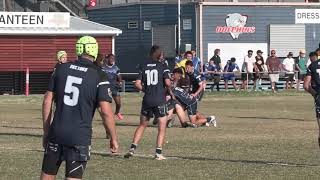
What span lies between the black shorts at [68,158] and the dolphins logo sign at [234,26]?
4003cm

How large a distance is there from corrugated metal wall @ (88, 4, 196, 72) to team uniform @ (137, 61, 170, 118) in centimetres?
3277

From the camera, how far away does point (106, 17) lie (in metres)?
51.9

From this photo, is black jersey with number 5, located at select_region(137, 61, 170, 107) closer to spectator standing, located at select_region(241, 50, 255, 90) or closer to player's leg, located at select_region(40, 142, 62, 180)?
player's leg, located at select_region(40, 142, 62, 180)

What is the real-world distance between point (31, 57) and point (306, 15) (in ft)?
50.6

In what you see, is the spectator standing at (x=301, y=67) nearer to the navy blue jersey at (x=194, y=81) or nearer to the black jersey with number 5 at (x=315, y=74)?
the navy blue jersey at (x=194, y=81)

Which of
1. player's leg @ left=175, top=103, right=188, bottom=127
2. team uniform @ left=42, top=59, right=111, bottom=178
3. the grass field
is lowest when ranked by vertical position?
the grass field

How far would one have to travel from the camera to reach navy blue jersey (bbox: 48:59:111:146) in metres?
9.08

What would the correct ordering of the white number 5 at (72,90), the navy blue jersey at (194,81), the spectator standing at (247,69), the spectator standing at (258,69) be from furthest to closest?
the spectator standing at (247,69), the spectator standing at (258,69), the navy blue jersey at (194,81), the white number 5 at (72,90)

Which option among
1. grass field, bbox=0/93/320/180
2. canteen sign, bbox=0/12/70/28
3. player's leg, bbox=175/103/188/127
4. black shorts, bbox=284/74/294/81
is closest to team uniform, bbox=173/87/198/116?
player's leg, bbox=175/103/188/127

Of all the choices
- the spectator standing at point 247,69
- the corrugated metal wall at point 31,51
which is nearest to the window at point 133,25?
the corrugated metal wall at point 31,51

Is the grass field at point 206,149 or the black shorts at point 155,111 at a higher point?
the black shorts at point 155,111

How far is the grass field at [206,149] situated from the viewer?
13.6 m

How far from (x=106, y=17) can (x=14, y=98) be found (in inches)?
591

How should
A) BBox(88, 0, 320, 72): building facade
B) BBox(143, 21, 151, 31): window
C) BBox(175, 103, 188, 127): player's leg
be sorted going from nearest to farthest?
BBox(175, 103, 188, 127): player's leg → BBox(88, 0, 320, 72): building facade → BBox(143, 21, 151, 31): window
